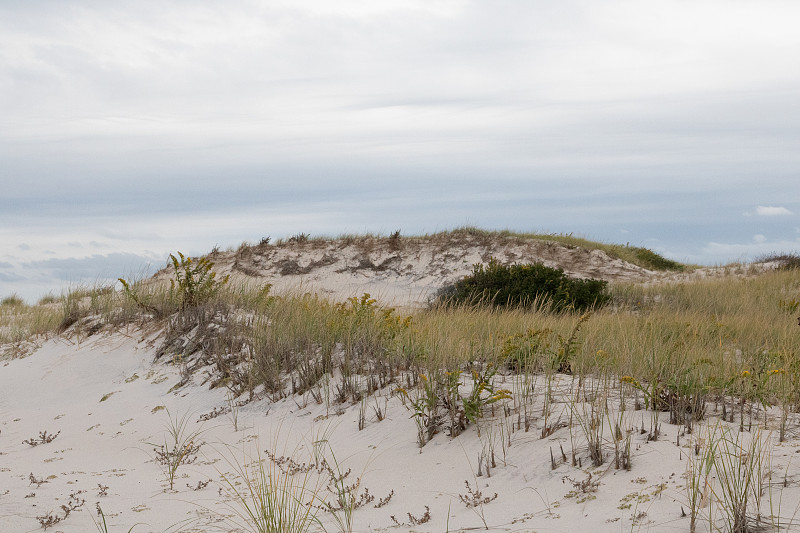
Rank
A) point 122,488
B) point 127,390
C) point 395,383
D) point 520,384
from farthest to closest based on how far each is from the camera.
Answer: point 127,390 → point 395,383 → point 520,384 → point 122,488

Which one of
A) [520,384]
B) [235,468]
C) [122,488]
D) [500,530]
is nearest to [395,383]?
[520,384]

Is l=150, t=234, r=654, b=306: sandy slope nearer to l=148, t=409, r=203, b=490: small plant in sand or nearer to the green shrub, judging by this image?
the green shrub

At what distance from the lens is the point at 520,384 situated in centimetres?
581

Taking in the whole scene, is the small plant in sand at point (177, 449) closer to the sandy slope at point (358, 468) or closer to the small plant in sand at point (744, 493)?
the sandy slope at point (358, 468)

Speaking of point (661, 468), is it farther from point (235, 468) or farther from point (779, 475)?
point (235, 468)

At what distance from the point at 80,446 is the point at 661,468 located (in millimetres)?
5585

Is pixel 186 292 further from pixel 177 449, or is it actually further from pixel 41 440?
pixel 177 449

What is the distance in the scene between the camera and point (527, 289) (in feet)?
45.4

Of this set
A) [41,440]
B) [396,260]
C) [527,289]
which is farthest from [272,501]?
[396,260]

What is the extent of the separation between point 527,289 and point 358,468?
30.7ft

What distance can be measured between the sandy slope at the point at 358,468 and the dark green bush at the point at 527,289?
6.87 m

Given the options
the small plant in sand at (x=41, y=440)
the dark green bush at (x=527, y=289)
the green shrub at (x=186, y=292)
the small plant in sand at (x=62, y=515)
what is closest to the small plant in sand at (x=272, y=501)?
the small plant in sand at (x=62, y=515)

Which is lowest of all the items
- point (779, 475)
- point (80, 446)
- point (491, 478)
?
point (80, 446)

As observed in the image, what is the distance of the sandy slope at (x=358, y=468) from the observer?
3707mm
